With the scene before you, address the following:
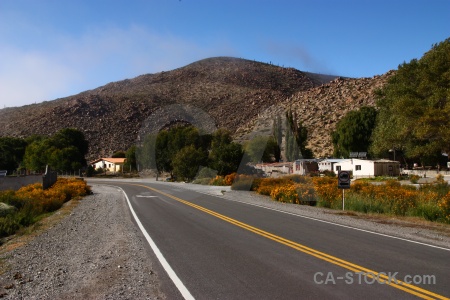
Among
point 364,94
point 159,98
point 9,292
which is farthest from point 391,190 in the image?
point 159,98

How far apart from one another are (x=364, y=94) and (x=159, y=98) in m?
53.5

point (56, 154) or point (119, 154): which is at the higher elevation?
point (119, 154)

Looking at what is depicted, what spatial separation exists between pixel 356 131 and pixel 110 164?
172 feet

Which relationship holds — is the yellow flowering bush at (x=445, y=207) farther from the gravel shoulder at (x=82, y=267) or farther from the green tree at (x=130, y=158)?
the green tree at (x=130, y=158)

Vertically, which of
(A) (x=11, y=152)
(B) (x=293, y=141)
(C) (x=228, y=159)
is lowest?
(C) (x=228, y=159)

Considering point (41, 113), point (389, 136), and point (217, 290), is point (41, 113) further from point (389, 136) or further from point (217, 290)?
point (217, 290)

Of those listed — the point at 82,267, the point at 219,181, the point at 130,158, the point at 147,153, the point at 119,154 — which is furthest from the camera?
the point at 119,154

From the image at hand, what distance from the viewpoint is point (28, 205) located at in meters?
26.2

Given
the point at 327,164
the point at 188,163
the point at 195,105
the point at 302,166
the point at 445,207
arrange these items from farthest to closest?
the point at 195,105 < the point at 327,164 < the point at 188,163 < the point at 302,166 < the point at 445,207

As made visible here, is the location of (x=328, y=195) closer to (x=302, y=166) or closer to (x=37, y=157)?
(x=302, y=166)

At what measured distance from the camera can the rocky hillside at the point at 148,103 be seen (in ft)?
368

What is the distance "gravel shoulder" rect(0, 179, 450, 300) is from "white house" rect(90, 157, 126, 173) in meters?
81.2

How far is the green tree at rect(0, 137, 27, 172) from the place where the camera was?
298 ft

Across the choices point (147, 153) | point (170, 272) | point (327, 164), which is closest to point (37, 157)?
point (147, 153)
